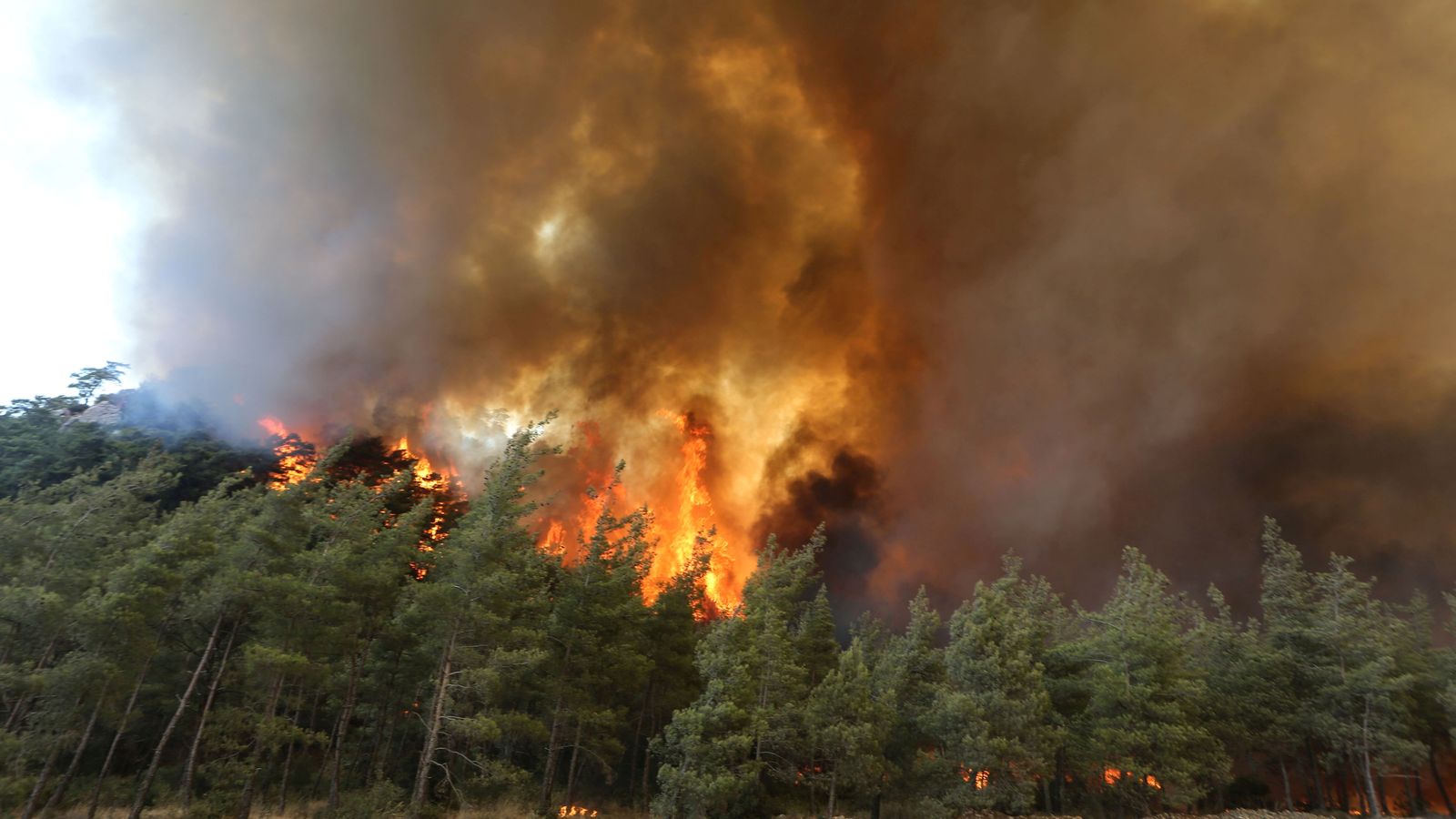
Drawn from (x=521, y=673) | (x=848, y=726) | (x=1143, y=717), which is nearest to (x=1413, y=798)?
(x=1143, y=717)

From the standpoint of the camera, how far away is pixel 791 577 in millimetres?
37812

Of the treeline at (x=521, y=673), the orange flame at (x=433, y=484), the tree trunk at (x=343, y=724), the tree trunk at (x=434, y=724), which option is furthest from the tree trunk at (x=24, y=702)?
the orange flame at (x=433, y=484)

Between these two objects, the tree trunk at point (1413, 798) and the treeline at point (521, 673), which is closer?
the treeline at point (521, 673)

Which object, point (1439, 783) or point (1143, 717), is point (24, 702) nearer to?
point (1143, 717)

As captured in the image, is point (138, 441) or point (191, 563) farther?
point (138, 441)

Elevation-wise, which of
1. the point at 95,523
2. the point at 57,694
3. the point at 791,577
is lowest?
the point at 57,694

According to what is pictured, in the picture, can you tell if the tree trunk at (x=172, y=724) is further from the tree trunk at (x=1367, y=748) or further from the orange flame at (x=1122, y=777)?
the tree trunk at (x=1367, y=748)

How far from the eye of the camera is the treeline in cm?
2548

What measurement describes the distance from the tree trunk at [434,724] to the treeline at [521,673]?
207 mm

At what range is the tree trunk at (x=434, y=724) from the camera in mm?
27250

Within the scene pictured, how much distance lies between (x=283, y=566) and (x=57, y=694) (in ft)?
25.6

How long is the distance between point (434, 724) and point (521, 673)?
13.3ft

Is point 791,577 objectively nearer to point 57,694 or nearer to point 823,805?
point 823,805

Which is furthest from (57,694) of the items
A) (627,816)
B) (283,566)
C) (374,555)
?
(627,816)
